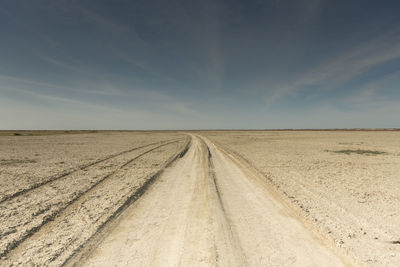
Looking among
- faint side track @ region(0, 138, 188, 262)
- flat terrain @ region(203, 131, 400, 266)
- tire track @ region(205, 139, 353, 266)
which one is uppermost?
faint side track @ region(0, 138, 188, 262)

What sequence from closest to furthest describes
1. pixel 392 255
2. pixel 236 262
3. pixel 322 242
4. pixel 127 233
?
pixel 236 262
pixel 392 255
pixel 322 242
pixel 127 233

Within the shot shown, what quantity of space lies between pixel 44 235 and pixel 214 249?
347 centimetres

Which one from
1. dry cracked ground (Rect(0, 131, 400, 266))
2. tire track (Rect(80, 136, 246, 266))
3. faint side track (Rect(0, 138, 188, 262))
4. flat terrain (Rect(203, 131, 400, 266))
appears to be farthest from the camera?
faint side track (Rect(0, 138, 188, 262))

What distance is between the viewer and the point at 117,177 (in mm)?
8719

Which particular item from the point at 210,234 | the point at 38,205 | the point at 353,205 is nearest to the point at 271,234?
the point at 210,234

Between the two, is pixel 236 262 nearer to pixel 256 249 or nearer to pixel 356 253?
pixel 256 249

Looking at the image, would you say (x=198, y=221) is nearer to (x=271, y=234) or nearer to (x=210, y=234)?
(x=210, y=234)

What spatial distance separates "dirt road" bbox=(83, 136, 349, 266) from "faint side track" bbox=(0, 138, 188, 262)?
70.6 inches

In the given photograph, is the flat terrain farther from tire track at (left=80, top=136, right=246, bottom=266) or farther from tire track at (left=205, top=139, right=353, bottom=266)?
tire track at (left=80, top=136, right=246, bottom=266)

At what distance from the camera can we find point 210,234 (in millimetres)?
3951

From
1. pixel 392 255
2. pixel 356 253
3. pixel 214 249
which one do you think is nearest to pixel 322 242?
pixel 356 253

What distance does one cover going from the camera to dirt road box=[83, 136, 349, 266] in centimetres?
324

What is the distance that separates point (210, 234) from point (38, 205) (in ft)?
16.7

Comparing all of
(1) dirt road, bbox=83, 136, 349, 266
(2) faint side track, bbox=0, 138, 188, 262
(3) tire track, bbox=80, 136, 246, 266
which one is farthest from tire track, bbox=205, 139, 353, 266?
(2) faint side track, bbox=0, 138, 188, 262
